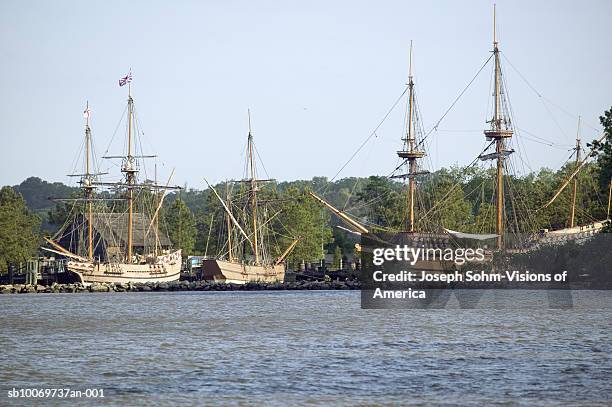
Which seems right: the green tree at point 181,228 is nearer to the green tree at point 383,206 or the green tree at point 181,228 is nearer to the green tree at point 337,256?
the green tree at point 337,256

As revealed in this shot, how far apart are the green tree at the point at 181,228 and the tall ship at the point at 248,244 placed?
45.6 feet

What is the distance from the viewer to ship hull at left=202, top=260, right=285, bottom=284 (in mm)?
119500

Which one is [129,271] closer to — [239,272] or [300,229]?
[239,272]

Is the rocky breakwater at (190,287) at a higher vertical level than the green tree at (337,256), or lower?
lower

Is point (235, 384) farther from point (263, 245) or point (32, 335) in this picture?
point (263, 245)

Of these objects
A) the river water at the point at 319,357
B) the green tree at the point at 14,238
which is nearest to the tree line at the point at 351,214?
the green tree at the point at 14,238

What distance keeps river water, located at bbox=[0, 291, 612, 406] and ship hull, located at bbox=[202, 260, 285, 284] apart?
164 feet

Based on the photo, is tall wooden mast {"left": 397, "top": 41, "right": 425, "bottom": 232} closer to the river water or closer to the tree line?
the tree line

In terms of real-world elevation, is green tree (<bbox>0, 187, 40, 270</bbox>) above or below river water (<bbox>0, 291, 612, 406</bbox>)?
above

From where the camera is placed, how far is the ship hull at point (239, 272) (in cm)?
11950

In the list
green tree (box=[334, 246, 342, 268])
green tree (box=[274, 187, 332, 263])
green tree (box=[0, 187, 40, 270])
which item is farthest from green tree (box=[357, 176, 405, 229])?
green tree (box=[0, 187, 40, 270])

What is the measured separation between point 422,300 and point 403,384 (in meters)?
57.6

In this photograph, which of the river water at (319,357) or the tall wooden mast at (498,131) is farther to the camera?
the tall wooden mast at (498,131)

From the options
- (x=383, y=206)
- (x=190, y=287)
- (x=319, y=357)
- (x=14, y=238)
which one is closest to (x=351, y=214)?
(x=383, y=206)
